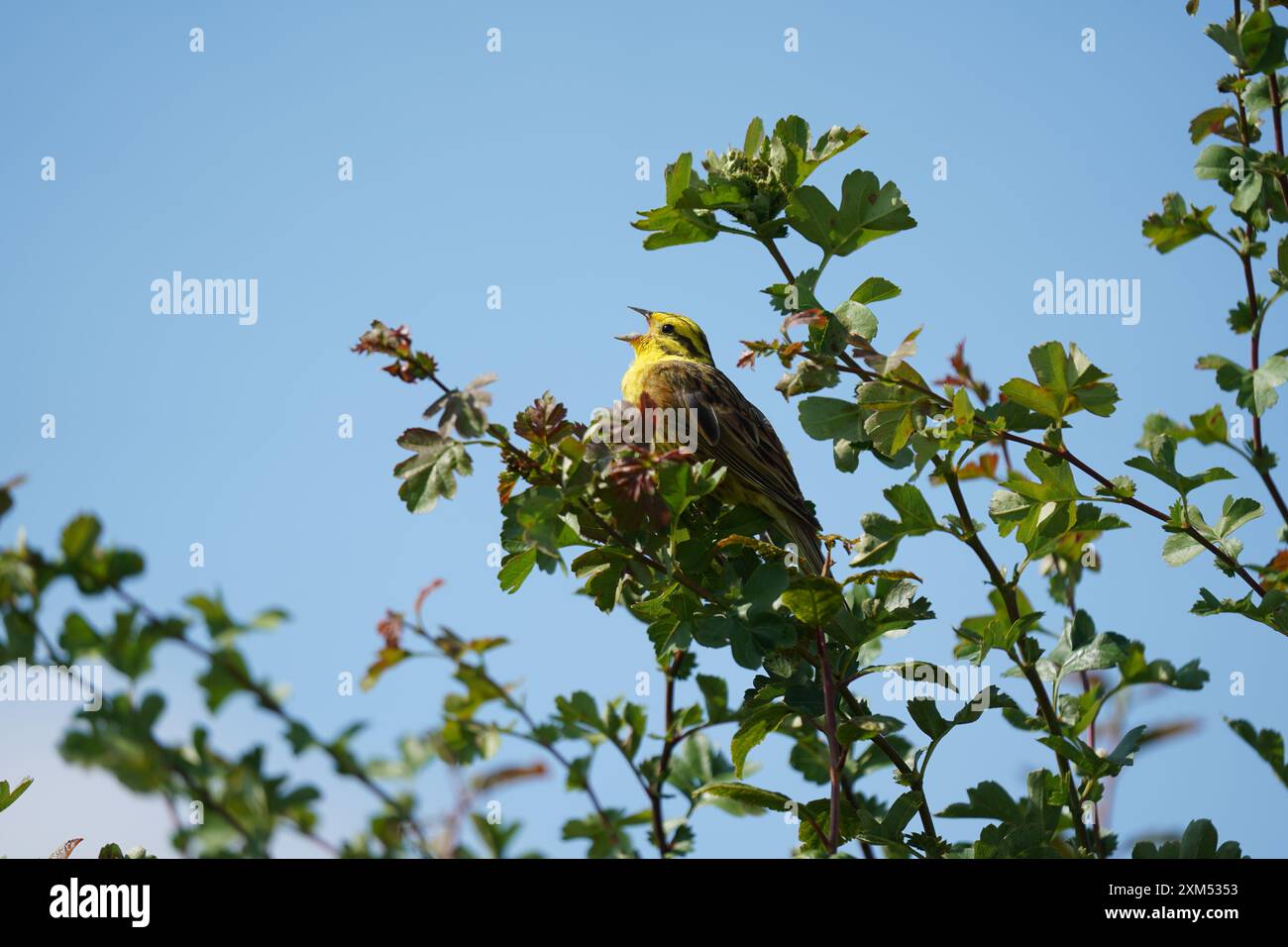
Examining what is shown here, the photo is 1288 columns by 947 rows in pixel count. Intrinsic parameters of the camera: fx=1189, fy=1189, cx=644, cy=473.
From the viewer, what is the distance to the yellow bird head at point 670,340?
6.31 m

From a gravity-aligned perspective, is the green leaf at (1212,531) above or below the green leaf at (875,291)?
below

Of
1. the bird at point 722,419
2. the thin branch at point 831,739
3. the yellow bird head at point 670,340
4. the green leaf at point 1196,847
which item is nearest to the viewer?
the thin branch at point 831,739

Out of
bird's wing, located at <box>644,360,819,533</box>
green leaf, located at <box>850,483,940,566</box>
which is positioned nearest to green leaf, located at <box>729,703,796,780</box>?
green leaf, located at <box>850,483,940,566</box>

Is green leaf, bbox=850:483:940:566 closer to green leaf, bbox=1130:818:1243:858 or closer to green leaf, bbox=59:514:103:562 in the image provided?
green leaf, bbox=1130:818:1243:858

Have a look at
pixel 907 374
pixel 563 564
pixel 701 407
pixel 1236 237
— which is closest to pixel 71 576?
pixel 563 564

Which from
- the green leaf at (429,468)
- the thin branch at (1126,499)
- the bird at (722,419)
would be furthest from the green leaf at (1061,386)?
the green leaf at (429,468)

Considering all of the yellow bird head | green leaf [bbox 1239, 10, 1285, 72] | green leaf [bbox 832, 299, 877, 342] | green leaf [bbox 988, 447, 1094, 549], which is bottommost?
green leaf [bbox 988, 447, 1094, 549]

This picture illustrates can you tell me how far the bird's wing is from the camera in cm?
480

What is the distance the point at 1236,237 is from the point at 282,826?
2.78m

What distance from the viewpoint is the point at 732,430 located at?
532cm

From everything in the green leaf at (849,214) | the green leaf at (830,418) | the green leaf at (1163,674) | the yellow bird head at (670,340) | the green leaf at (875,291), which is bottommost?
the green leaf at (1163,674)

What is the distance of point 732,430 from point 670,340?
3.92ft

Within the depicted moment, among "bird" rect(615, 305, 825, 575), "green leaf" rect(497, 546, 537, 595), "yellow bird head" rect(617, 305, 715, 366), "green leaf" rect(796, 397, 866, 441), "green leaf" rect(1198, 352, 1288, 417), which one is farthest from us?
"yellow bird head" rect(617, 305, 715, 366)
